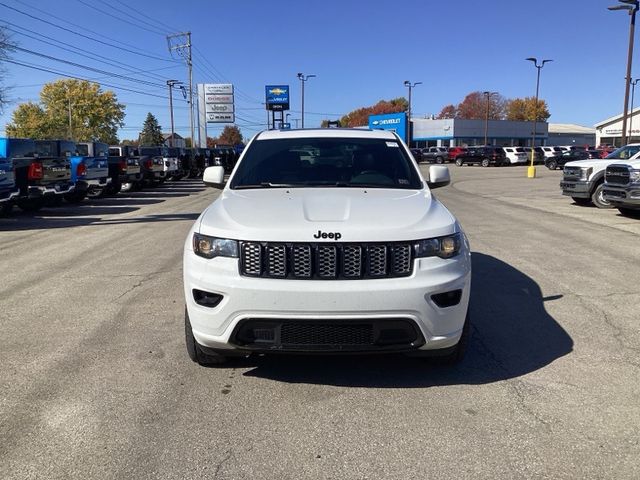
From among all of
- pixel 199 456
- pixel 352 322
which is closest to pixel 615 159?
pixel 352 322

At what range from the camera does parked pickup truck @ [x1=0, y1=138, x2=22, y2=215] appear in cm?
1246

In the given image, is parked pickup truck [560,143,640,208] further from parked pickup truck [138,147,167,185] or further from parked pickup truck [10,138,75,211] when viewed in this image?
parked pickup truck [138,147,167,185]

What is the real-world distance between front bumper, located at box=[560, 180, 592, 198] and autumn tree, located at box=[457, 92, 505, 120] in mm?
107868

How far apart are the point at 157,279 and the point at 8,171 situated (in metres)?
7.83

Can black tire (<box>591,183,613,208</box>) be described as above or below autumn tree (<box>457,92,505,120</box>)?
below

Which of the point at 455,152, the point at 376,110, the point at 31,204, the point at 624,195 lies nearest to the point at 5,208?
the point at 31,204

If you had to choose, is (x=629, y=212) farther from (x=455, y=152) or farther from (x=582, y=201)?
(x=455, y=152)

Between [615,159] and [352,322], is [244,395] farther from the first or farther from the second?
[615,159]

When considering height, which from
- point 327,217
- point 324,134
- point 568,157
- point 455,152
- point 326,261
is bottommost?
point 326,261

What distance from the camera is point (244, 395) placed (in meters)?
3.68

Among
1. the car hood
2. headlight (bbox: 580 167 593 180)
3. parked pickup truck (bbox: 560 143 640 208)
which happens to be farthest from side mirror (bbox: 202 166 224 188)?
headlight (bbox: 580 167 593 180)

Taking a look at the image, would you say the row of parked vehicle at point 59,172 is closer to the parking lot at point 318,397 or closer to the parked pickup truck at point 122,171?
the parked pickup truck at point 122,171

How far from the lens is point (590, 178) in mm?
15609

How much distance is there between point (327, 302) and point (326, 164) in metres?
2.05
